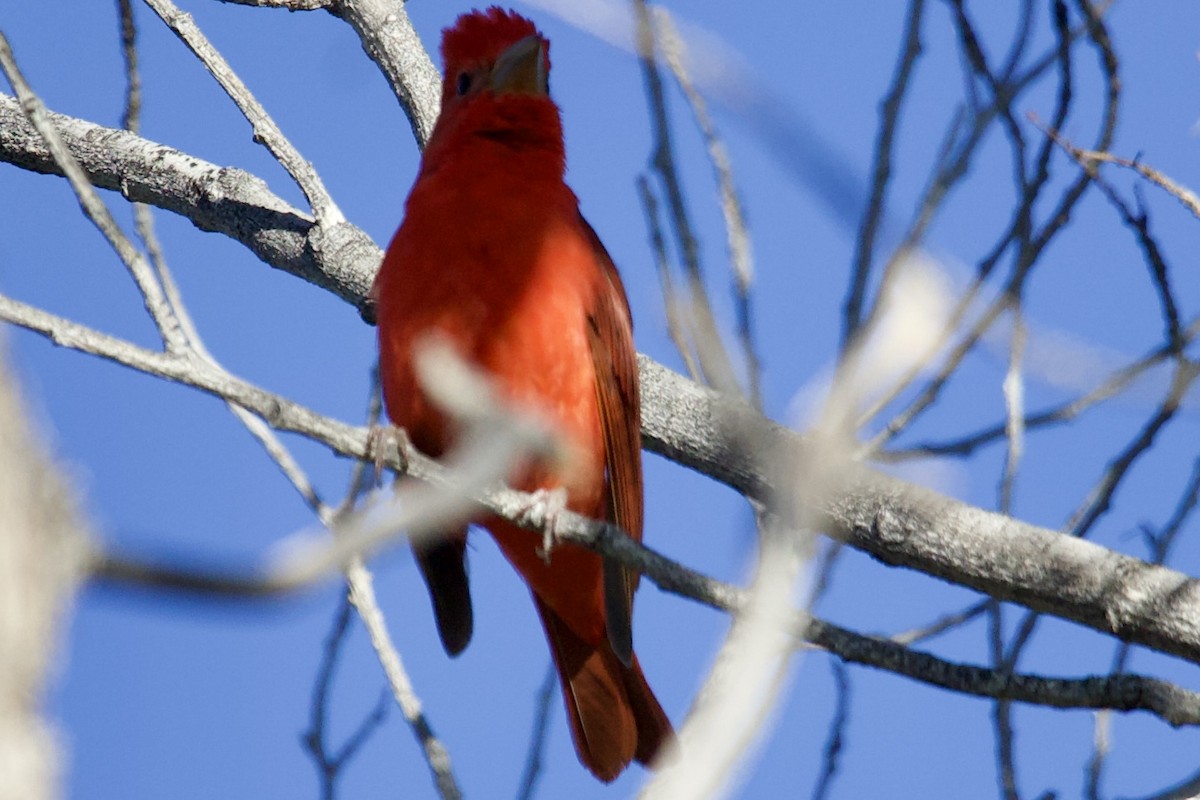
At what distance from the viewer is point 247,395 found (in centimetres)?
234

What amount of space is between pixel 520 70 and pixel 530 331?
3.28 ft

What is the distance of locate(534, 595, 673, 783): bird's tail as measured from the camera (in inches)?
159

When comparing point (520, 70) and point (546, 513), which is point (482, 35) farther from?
point (546, 513)

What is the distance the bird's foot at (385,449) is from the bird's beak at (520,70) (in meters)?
1.45

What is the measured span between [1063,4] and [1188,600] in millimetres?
1248

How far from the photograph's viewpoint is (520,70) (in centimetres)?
423

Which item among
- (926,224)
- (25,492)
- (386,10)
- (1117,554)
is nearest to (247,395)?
(926,224)

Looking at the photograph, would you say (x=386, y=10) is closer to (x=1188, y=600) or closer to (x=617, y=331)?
(x=617, y=331)

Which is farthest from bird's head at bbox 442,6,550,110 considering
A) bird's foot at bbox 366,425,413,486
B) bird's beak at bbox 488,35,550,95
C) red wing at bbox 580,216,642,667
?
bird's foot at bbox 366,425,413,486

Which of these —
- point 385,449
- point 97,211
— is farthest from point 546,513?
point 97,211

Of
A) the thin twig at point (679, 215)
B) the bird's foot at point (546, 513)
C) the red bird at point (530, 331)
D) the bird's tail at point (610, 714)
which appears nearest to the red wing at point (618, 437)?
the red bird at point (530, 331)

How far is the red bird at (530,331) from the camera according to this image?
3650 mm

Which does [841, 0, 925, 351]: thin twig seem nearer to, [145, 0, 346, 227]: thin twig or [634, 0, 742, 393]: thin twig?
[634, 0, 742, 393]: thin twig

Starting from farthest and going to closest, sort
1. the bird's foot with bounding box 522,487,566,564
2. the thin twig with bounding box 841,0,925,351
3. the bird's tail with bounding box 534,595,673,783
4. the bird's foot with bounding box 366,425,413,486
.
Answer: the bird's tail with bounding box 534,595,673,783 < the bird's foot with bounding box 522,487,566,564 < the bird's foot with bounding box 366,425,413,486 < the thin twig with bounding box 841,0,925,351
